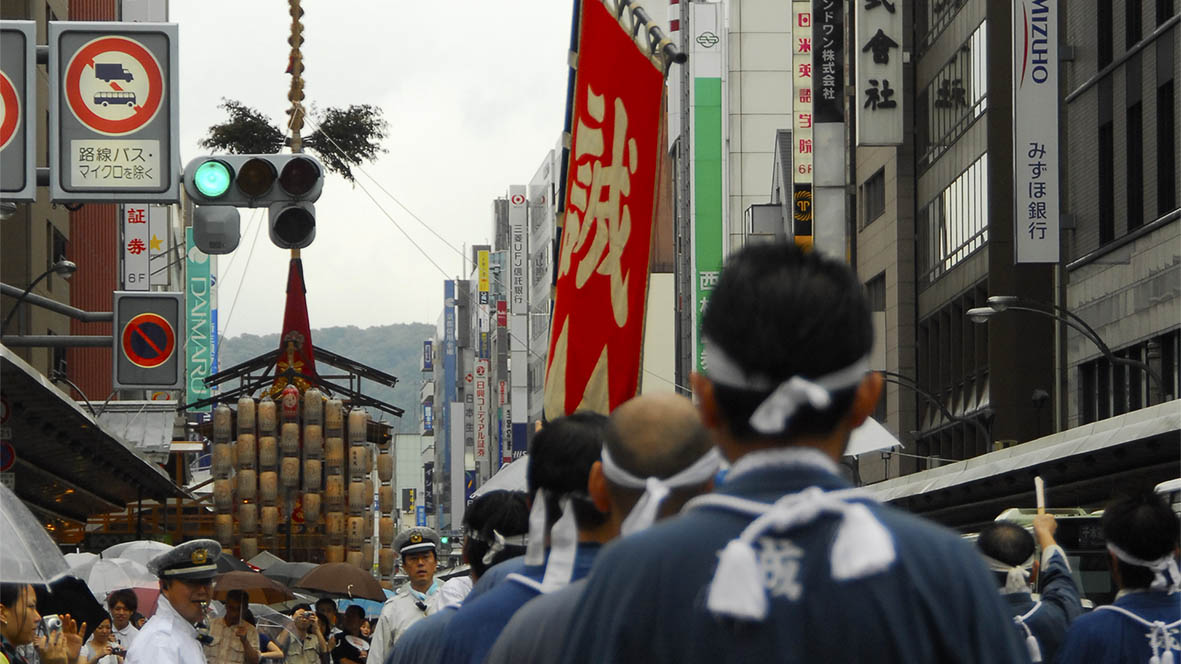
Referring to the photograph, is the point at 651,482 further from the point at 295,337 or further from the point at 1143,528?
the point at 295,337

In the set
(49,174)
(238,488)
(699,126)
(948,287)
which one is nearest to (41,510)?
(238,488)

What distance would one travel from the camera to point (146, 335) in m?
13.8

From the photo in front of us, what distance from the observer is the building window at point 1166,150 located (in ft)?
91.3

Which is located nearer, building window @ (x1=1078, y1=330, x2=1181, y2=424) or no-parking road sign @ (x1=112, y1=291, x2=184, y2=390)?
no-parking road sign @ (x1=112, y1=291, x2=184, y2=390)

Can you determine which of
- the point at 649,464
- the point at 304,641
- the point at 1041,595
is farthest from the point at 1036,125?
the point at 649,464

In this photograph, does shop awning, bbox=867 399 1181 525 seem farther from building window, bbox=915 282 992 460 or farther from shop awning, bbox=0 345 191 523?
Answer: building window, bbox=915 282 992 460

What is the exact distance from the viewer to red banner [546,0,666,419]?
6551mm

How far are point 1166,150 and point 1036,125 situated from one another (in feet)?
6.74

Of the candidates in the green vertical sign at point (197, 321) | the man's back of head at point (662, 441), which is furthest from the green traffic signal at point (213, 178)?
the green vertical sign at point (197, 321)

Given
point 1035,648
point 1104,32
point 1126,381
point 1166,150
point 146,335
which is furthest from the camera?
point 1104,32

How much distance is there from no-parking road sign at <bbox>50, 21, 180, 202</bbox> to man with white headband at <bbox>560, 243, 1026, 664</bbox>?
10437 millimetres

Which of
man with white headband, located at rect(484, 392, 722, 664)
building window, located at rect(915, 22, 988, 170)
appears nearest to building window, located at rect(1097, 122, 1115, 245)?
building window, located at rect(915, 22, 988, 170)

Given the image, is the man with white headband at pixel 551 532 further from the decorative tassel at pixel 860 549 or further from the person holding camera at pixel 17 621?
the person holding camera at pixel 17 621

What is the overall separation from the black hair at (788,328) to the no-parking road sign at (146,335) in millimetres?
11623
